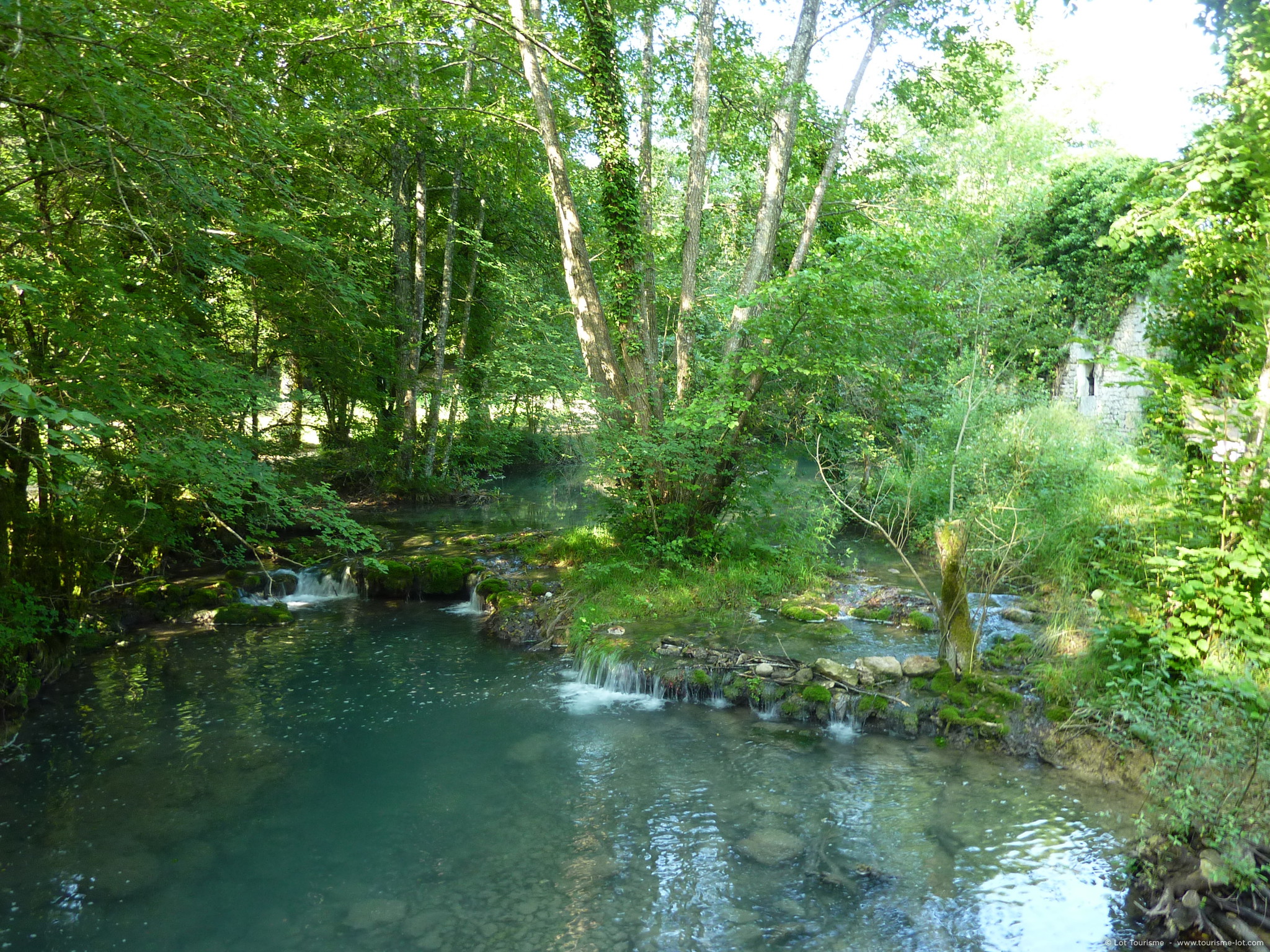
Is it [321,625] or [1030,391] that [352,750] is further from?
[1030,391]

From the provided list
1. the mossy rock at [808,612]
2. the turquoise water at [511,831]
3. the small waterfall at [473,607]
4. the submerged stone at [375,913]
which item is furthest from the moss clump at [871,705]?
the small waterfall at [473,607]

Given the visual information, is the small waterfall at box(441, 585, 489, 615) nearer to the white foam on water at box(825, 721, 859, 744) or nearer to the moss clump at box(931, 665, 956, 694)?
the white foam on water at box(825, 721, 859, 744)

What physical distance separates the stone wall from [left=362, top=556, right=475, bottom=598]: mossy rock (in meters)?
11.9

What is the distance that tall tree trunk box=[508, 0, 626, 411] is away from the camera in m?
10.1

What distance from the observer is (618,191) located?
10594 mm

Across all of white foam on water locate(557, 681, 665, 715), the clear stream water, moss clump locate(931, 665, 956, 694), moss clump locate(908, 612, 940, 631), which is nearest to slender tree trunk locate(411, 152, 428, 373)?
the clear stream water

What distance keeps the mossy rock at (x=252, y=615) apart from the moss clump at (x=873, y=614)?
793cm

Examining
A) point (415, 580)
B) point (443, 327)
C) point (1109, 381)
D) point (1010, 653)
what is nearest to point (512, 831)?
point (1010, 653)

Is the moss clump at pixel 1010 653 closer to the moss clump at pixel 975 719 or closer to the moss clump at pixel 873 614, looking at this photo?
the moss clump at pixel 975 719

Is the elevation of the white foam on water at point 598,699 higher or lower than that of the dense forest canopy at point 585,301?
lower

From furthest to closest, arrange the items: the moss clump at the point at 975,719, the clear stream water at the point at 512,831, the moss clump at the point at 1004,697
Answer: the moss clump at the point at 1004,697, the moss clump at the point at 975,719, the clear stream water at the point at 512,831

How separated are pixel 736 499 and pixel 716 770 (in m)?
5.03

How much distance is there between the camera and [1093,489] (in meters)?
9.97

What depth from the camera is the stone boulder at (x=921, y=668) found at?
296 inches
